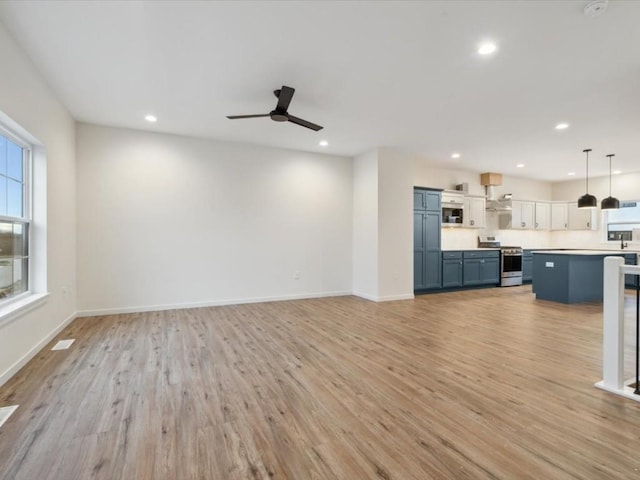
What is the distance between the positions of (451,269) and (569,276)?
6.80ft

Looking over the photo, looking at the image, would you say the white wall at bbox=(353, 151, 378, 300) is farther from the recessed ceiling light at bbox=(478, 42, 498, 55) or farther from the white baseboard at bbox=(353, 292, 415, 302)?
the recessed ceiling light at bbox=(478, 42, 498, 55)

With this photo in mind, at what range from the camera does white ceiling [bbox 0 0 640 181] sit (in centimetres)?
240

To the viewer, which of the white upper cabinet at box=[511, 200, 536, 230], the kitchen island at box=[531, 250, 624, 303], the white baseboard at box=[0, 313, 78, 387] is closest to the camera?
the white baseboard at box=[0, 313, 78, 387]

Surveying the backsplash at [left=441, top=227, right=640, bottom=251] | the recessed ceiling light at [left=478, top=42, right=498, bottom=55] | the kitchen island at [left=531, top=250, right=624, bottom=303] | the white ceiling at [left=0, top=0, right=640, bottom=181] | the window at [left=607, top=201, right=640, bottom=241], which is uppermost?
the white ceiling at [left=0, top=0, right=640, bottom=181]

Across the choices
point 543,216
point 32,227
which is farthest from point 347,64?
point 543,216

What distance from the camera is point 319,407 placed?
221 centimetres

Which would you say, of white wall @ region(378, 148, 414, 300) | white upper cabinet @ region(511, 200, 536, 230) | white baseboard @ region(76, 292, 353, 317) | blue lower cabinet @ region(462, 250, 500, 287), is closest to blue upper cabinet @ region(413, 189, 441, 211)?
white wall @ region(378, 148, 414, 300)

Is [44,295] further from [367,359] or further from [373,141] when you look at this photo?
[373,141]

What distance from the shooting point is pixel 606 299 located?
2520mm

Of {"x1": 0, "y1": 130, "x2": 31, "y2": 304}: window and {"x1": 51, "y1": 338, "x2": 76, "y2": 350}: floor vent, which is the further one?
{"x1": 51, "y1": 338, "x2": 76, "y2": 350}: floor vent

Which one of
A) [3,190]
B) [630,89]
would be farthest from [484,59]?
[3,190]

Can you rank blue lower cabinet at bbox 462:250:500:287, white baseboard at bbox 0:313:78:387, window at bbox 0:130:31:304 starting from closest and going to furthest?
white baseboard at bbox 0:313:78:387, window at bbox 0:130:31:304, blue lower cabinet at bbox 462:250:500:287

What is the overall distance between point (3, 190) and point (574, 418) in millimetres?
5035

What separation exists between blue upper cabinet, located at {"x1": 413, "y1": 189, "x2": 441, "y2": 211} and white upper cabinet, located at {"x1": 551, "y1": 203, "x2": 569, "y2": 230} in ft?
14.7
